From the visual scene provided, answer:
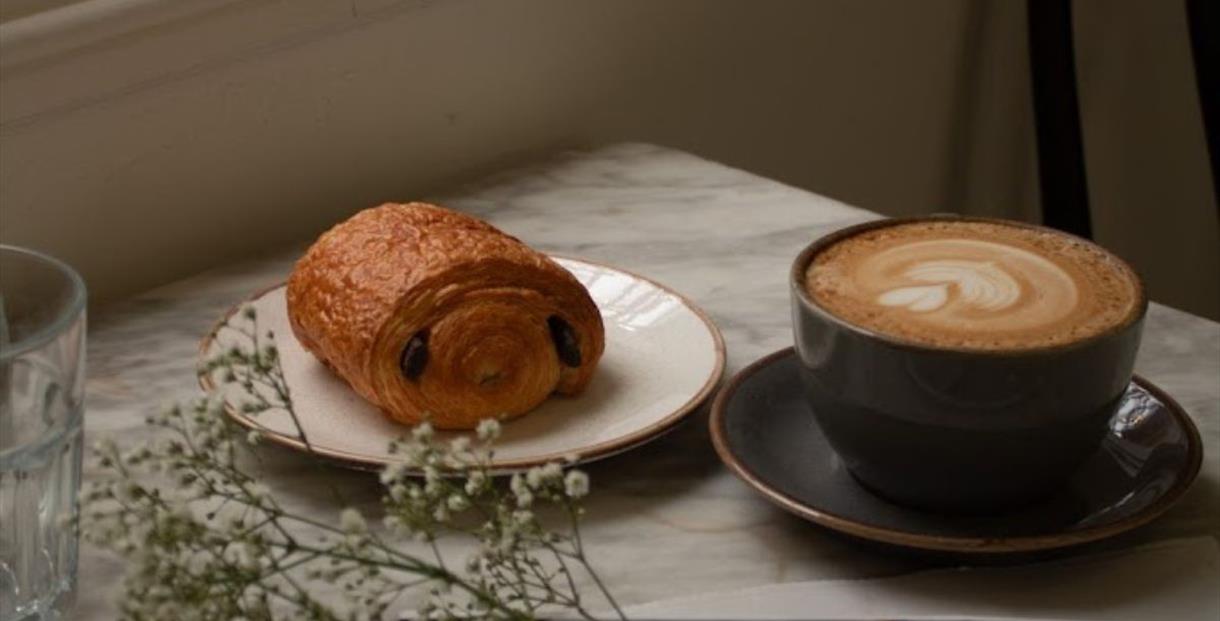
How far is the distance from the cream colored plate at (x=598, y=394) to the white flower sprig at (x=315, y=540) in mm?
27

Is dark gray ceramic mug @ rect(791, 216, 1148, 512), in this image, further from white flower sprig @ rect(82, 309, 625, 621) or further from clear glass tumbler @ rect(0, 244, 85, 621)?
clear glass tumbler @ rect(0, 244, 85, 621)

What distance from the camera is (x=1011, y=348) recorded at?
0.73 metres

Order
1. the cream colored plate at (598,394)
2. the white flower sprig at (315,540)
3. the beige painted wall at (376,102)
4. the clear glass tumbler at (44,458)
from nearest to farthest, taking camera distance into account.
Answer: the white flower sprig at (315,540) < the clear glass tumbler at (44,458) < the cream colored plate at (598,394) < the beige painted wall at (376,102)

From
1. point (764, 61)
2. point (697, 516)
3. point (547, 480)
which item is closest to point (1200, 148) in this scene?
point (764, 61)

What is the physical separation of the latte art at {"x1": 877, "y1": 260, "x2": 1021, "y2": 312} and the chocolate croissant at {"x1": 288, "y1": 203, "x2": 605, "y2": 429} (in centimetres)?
17

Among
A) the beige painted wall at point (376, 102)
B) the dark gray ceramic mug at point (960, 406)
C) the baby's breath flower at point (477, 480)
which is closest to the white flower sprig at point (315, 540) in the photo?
the baby's breath flower at point (477, 480)

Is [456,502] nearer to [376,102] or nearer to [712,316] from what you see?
[712,316]

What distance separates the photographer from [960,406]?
0.74 metres

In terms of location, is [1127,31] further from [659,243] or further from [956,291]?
[956,291]

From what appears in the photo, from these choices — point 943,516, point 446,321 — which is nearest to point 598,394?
point 446,321

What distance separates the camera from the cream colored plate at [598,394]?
0.84 metres

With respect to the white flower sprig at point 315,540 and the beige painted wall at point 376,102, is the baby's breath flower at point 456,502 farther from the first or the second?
the beige painted wall at point 376,102

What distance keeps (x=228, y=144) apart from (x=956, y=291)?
1.75 ft

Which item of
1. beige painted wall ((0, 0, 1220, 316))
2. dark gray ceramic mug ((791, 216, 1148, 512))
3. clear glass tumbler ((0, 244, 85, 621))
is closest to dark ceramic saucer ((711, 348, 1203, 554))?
dark gray ceramic mug ((791, 216, 1148, 512))
